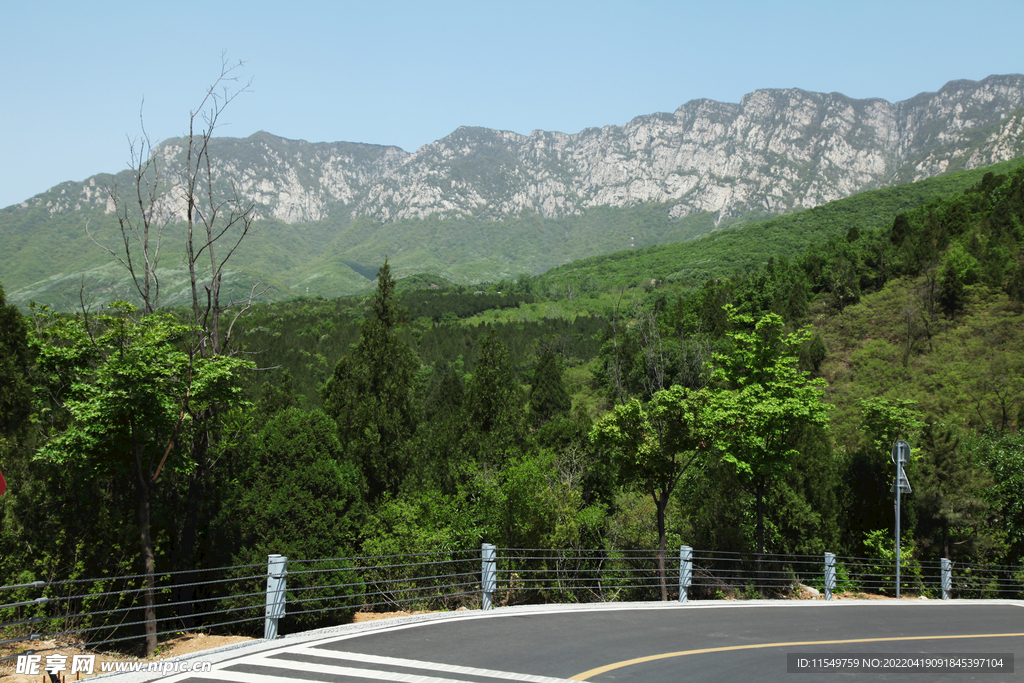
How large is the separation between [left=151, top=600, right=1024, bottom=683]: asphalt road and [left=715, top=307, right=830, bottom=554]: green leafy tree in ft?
20.2

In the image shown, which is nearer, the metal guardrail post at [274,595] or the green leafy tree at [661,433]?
the metal guardrail post at [274,595]

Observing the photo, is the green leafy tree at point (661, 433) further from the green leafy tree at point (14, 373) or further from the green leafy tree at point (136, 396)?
the green leafy tree at point (14, 373)

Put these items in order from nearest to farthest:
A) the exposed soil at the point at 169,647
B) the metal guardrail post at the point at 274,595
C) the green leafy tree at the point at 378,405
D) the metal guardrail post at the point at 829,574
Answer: the metal guardrail post at the point at 274,595 → the exposed soil at the point at 169,647 → the metal guardrail post at the point at 829,574 → the green leafy tree at the point at 378,405

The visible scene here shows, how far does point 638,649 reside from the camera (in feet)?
27.5

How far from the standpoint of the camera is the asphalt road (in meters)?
7.14

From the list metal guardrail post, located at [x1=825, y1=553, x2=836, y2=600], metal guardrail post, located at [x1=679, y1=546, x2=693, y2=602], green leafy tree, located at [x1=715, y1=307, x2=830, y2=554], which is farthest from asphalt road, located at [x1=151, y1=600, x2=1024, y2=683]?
green leafy tree, located at [x1=715, y1=307, x2=830, y2=554]

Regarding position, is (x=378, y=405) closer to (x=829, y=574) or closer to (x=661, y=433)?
(x=661, y=433)

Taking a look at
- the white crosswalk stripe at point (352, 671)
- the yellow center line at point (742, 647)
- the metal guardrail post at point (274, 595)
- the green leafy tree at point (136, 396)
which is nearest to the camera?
the white crosswalk stripe at point (352, 671)

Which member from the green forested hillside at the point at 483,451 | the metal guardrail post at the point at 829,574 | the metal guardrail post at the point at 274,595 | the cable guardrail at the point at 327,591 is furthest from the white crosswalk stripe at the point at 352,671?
the metal guardrail post at the point at 829,574

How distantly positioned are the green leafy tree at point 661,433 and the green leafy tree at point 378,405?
969 cm

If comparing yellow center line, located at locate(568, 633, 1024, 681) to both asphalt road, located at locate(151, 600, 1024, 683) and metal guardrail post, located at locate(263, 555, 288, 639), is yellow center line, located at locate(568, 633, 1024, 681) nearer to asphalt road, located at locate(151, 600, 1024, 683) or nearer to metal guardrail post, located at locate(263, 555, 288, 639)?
asphalt road, located at locate(151, 600, 1024, 683)

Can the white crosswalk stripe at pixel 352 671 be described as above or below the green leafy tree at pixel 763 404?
below

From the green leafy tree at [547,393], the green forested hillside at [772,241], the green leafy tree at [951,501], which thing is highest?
the green forested hillside at [772,241]

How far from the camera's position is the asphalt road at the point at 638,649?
23.4 feet
